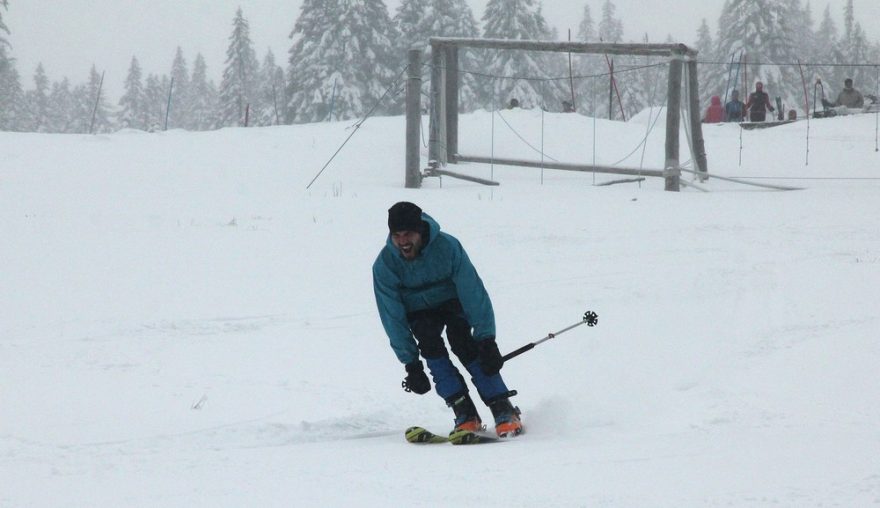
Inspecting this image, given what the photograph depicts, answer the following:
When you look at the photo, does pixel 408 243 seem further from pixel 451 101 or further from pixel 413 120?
pixel 451 101

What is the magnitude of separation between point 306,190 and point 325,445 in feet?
29.9

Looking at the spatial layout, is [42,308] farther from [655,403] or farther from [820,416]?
[820,416]

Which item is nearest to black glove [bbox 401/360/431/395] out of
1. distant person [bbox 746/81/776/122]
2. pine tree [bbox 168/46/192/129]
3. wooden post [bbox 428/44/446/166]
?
wooden post [bbox 428/44/446/166]

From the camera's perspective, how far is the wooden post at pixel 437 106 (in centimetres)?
1523

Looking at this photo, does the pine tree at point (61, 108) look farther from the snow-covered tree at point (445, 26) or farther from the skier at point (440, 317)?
the skier at point (440, 317)

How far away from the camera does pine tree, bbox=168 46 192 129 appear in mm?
85625

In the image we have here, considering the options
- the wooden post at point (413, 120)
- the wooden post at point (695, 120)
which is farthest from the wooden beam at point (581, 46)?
the wooden post at point (413, 120)

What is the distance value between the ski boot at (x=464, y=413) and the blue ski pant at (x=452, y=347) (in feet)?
0.08

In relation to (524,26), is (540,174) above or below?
below

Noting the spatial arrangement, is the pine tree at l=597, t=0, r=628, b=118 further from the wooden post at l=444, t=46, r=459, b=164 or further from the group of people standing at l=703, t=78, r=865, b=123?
the wooden post at l=444, t=46, r=459, b=164

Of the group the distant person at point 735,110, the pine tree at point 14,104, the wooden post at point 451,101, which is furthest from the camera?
the pine tree at point 14,104

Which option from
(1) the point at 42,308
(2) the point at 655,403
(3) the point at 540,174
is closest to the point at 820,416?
(2) the point at 655,403

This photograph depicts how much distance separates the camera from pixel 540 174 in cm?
1662

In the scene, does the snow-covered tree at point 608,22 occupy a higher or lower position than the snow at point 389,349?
higher
